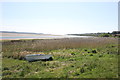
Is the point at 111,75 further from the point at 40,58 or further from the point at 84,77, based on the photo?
the point at 40,58

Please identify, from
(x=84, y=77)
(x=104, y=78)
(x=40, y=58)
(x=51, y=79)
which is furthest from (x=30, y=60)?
(x=104, y=78)

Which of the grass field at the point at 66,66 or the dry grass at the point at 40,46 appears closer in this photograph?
the grass field at the point at 66,66

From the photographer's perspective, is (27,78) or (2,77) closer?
(27,78)

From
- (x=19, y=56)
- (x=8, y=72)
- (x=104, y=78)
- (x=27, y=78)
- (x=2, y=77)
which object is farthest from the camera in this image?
(x=19, y=56)

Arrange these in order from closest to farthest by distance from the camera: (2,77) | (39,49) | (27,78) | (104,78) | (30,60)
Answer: (104,78)
(27,78)
(2,77)
(30,60)
(39,49)

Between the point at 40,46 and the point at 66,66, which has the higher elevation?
the point at 40,46

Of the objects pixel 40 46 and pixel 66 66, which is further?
pixel 40 46

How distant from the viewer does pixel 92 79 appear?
21.7 feet

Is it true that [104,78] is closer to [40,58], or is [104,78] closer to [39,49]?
[40,58]

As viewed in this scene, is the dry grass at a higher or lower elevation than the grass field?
higher

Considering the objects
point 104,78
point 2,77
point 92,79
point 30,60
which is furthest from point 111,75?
point 30,60

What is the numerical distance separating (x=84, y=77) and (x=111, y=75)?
162cm

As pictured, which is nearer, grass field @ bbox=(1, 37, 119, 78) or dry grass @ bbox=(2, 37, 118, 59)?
grass field @ bbox=(1, 37, 119, 78)

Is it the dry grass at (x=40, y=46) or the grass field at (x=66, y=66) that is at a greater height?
the dry grass at (x=40, y=46)
